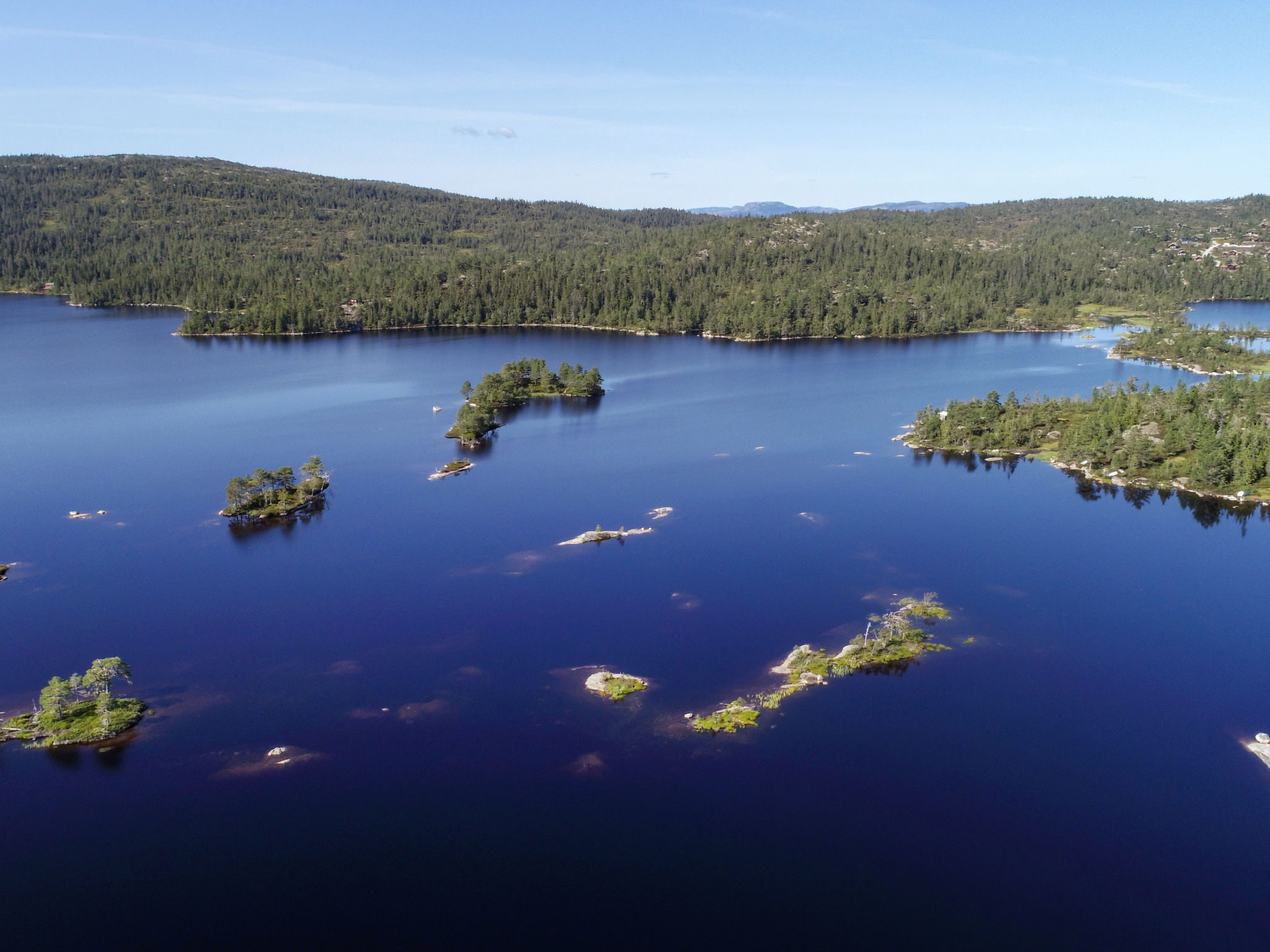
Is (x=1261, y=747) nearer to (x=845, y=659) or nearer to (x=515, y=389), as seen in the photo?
(x=845, y=659)

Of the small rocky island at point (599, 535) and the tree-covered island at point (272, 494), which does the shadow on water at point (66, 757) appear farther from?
the small rocky island at point (599, 535)

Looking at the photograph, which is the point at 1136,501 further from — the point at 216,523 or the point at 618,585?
the point at 216,523

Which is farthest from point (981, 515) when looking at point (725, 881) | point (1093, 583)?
point (725, 881)

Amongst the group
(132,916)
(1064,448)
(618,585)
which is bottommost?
(132,916)

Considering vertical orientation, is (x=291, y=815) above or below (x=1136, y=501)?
below

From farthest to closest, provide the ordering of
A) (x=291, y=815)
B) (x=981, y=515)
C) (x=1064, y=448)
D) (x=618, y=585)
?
(x=1064, y=448)
(x=981, y=515)
(x=618, y=585)
(x=291, y=815)

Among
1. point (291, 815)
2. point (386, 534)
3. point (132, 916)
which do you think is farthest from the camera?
point (386, 534)

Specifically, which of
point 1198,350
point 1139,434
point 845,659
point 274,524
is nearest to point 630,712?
point 845,659
